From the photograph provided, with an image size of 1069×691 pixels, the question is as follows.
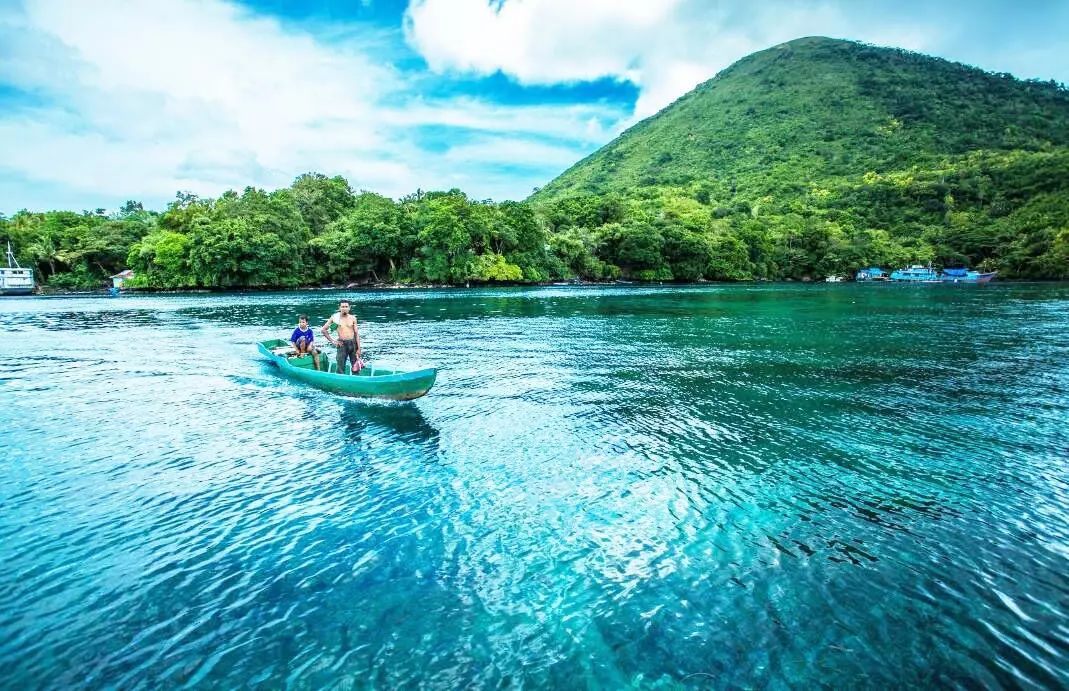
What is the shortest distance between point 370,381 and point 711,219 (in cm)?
12368

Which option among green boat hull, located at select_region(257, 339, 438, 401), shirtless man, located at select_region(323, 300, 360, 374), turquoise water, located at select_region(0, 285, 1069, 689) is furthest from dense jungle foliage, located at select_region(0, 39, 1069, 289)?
turquoise water, located at select_region(0, 285, 1069, 689)

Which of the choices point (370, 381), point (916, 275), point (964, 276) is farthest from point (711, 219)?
point (370, 381)

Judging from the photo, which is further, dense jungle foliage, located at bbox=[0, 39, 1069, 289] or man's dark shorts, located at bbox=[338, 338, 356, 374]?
dense jungle foliage, located at bbox=[0, 39, 1069, 289]

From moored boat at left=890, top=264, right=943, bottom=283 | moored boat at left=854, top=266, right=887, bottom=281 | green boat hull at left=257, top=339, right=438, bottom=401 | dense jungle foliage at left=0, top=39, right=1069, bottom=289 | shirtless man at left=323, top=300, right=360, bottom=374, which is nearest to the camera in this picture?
green boat hull at left=257, top=339, right=438, bottom=401

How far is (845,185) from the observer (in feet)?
460

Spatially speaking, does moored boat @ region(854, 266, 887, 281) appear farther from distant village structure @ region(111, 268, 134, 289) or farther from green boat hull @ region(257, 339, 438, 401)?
distant village structure @ region(111, 268, 134, 289)

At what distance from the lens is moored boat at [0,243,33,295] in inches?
3125

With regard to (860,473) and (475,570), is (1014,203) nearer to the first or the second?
(860,473)

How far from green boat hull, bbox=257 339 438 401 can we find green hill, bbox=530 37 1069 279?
7907 cm

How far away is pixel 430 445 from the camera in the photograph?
1280 cm

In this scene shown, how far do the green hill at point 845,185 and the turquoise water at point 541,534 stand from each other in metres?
81.3

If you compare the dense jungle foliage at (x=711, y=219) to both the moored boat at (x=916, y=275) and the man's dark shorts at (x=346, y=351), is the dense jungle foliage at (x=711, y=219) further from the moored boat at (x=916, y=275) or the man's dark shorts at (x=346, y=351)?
the man's dark shorts at (x=346, y=351)

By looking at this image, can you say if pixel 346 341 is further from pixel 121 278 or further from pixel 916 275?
pixel 916 275

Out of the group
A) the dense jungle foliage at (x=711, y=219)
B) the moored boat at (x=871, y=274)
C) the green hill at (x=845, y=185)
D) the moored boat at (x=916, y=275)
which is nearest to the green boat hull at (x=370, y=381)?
the dense jungle foliage at (x=711, y=219)
